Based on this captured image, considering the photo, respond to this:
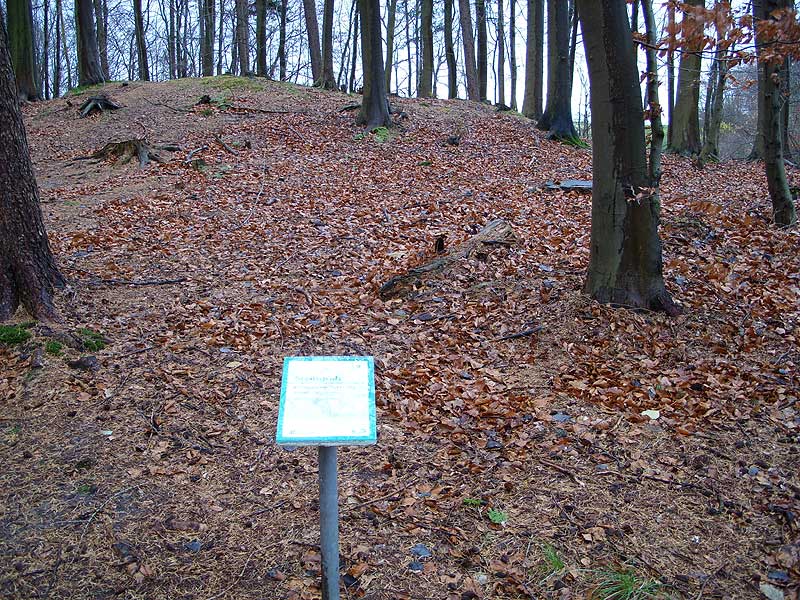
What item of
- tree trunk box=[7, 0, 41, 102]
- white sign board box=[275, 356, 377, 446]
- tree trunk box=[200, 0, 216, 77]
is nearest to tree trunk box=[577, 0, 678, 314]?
white sign board box=[275, 356, 377, 446]

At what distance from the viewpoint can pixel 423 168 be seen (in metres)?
13.1

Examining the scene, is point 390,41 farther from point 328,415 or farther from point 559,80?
point 328,415

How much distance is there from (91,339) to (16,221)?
130cm

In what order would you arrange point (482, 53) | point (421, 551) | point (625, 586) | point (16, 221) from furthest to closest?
point (482, 53) → point (16, 221) → point (421, 551) → point (625, 586)

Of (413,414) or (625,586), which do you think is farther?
(413,414)

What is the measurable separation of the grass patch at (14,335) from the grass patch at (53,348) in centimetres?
18

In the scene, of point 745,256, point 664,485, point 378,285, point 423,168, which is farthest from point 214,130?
point 664,485

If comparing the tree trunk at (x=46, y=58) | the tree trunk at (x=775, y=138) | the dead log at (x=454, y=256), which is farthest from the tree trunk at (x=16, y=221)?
the tree trunk at (x=46, y=58)

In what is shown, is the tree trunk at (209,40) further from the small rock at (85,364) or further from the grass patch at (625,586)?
the grass patch at (625,586)

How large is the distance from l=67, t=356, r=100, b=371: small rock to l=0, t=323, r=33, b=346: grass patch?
19.5 inches

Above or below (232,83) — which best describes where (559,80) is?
below

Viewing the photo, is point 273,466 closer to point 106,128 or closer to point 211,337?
point 211,337

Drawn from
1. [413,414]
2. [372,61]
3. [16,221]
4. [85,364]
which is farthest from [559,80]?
[85,364]

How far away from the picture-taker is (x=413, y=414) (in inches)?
198
